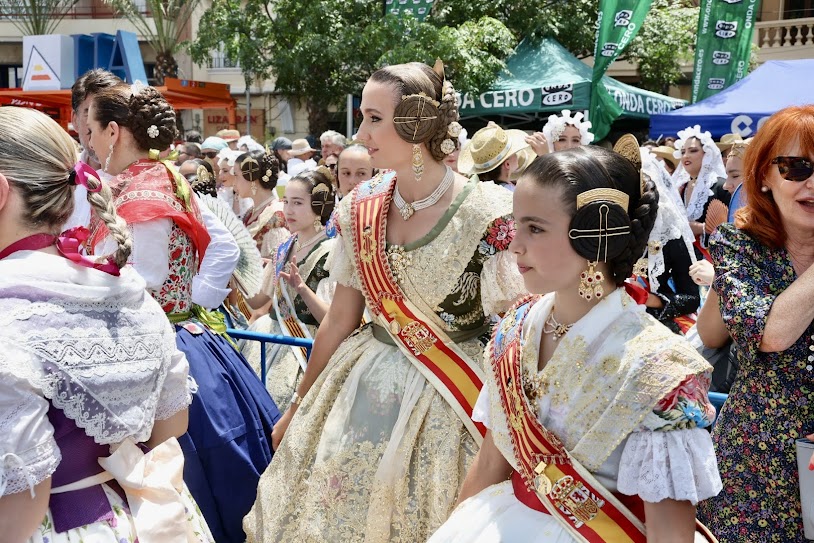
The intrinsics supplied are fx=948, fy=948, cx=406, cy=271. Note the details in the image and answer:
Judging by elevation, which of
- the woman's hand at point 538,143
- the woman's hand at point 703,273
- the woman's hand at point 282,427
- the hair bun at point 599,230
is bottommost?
the woman's hand at point 282,427

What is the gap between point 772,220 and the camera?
8.41 feet

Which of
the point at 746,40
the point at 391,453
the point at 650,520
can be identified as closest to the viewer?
the point at 650,520

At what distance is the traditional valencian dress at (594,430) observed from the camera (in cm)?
186

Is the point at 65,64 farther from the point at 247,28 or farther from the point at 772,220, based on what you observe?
the point at 772,220

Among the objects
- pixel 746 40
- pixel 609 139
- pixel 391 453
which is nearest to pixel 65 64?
pixel 609 139

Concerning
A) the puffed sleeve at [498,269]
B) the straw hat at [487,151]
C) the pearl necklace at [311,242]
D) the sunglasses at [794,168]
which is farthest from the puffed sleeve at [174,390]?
the straw hat at [487,151]

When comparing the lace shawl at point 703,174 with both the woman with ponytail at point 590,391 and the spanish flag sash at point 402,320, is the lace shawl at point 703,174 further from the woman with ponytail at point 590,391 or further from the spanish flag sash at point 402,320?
the woman with ponytail at point 590,391

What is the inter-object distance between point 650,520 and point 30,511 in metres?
1.18

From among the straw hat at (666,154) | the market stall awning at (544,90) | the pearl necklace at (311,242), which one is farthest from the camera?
the market stall awning at (544,90)

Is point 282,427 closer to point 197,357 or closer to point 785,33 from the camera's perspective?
point 197,357

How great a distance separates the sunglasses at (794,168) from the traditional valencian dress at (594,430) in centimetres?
72

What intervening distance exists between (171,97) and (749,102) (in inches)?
423

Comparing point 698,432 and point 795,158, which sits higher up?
point 795,158

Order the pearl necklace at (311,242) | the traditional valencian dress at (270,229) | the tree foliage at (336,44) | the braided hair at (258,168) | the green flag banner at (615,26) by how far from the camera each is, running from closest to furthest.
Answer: the pearl necklace at (311,242) < the traditional valencian dress at (270,229) < the braided hair at (258,168) < the green flag banner at (615,26) < the tree foliage at (336,44)
